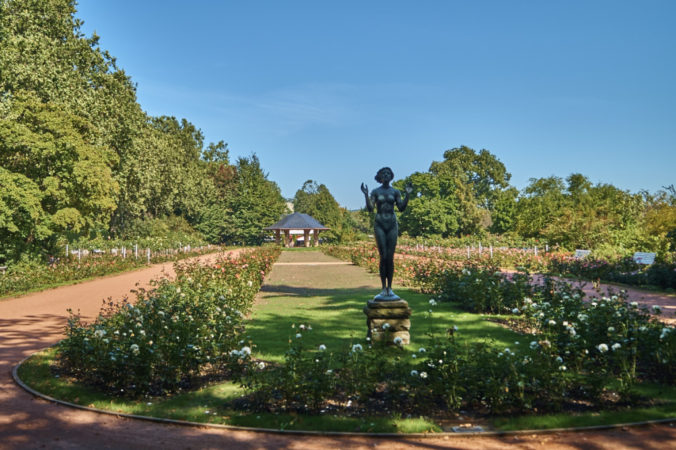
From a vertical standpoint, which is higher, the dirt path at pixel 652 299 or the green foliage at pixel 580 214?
the green foliage at pixel 580 214

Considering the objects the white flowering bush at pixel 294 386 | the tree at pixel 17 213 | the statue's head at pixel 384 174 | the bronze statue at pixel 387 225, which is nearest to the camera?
the white flowering bush at pixel 294 386

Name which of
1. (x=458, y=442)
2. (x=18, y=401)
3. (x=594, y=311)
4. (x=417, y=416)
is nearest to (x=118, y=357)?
(x=18, y=401)

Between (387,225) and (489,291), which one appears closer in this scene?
(387,225)

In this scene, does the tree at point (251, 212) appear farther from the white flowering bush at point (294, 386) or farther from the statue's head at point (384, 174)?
the white flowering bush at point (294, 386)

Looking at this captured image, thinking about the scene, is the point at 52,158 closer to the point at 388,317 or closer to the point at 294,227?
the point at 388,317

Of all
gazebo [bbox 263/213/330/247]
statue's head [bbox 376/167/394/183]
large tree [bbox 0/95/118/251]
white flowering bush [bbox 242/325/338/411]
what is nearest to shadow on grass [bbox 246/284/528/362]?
white flowering bush [bbox 242/325/338/411]

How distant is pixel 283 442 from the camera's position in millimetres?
4477

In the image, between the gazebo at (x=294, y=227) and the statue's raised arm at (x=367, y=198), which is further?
the gazebo at (x=294, y=227)

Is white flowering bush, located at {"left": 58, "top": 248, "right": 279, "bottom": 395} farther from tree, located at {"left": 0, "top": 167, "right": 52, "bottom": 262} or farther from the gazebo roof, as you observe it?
the gazebo roof

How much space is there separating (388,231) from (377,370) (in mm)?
2834

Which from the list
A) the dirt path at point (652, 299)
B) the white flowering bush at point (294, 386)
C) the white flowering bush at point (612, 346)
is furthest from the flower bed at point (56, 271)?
the white flowering bush at point (612, 346)

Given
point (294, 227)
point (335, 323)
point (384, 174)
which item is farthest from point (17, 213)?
point (294, 227)

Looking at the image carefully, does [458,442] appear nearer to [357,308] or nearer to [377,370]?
[377,370]

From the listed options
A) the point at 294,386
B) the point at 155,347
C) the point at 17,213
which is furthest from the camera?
the point at 17,213
